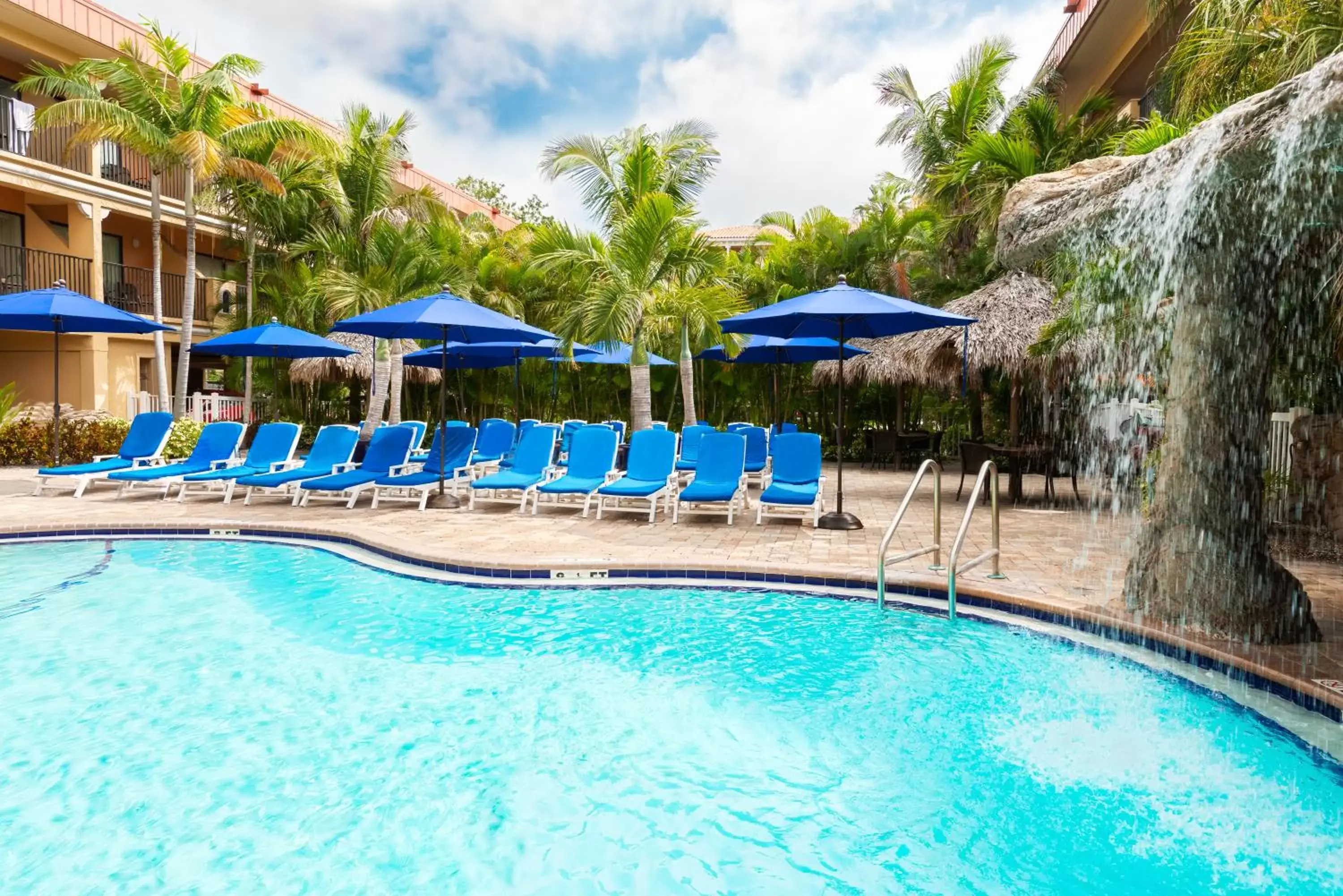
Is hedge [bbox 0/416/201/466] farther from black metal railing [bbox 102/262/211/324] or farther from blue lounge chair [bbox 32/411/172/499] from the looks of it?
black metal railing [bbox 102/262/211/324]

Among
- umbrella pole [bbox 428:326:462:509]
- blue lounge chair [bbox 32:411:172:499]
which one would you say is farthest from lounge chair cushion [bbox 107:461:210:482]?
umbrella pole [bbox 428:326:462:509]

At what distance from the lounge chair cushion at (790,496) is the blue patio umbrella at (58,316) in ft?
30.1

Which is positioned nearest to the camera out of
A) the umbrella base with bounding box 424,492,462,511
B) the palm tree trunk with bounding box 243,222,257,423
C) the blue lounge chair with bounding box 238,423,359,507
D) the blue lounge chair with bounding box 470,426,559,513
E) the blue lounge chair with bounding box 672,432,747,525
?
the blue lounge chair with bounding box 672,432,747,525

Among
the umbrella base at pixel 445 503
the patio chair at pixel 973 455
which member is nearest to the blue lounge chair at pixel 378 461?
the umbrella base at pixel 445 503

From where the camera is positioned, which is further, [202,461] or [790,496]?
[202,461]

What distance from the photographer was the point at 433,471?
1038 centimetres

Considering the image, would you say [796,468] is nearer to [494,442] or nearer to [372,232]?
[494,442]

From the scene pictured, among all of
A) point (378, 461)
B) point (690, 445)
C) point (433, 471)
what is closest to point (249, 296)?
point (378, 461)

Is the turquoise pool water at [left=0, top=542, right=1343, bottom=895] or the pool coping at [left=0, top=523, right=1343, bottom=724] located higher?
the pool coping at [left=0, top=523, right=1343, bottom=724]

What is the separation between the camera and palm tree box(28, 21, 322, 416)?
14.8 metres

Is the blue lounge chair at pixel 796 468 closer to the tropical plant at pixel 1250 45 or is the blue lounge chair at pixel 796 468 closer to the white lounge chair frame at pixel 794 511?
the white lounge chair frame at pixel 794 511

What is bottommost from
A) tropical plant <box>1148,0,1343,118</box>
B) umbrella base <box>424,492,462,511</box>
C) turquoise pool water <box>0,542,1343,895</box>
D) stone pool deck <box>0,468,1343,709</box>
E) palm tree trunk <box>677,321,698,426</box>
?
turquoise pool water <box>0,542,1343,895</box>

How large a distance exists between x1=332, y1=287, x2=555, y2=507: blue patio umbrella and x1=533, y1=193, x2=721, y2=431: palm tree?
1.62 meters

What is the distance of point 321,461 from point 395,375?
19.3 ft
